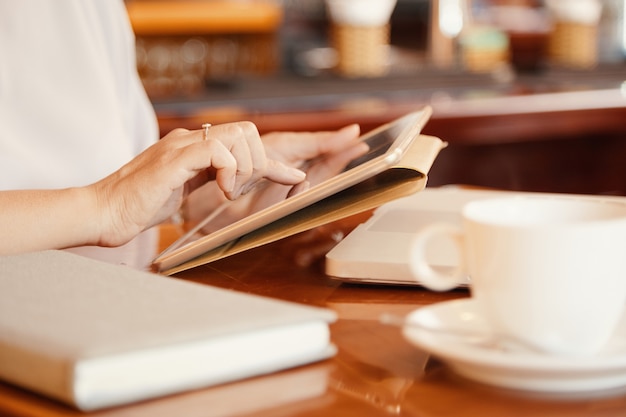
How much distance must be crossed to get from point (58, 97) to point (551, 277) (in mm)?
979

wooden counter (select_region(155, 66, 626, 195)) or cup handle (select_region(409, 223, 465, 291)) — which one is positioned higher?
cup handle (select_region(409, 223, 465, 291))

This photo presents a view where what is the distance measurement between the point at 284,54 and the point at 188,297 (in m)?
4.73

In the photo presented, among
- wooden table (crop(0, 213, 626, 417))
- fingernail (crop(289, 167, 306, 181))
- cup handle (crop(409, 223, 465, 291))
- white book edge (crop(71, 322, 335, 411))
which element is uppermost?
cup handle (crop(409, 223, 465, 291))

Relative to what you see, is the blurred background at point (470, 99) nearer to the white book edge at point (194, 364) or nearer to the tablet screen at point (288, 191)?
the tablet screen at point (288, 191)

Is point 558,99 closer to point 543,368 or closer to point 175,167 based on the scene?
point 175,167

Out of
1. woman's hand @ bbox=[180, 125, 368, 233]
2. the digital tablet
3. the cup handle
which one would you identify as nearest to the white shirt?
woman's hand @ bbox=[180, 125, 368, 233]

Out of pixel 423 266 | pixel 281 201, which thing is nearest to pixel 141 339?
pixel 423 266

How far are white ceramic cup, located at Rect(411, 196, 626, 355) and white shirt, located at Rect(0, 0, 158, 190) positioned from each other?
0.84 meters

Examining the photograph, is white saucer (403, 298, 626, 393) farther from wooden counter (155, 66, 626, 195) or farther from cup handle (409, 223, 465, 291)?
wooden counter (155, 66, 626, 195)

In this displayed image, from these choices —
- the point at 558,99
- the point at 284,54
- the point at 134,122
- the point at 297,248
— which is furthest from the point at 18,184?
the point at 284,54

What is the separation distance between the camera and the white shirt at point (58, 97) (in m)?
1.33

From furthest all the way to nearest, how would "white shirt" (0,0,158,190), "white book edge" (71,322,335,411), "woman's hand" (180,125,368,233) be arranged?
"white shirt" (0,0,158,190) → "woman's hand" (180,125,368,233) → "white book edge" (71,322,335,411)

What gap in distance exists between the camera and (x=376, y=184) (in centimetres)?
82

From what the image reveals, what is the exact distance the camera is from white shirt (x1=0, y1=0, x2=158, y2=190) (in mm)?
1329
